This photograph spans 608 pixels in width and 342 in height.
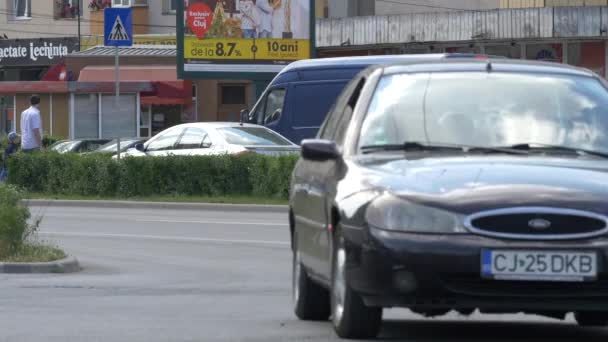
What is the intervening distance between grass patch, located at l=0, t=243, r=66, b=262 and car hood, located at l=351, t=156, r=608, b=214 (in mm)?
7429

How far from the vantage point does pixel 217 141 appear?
94.1 ft

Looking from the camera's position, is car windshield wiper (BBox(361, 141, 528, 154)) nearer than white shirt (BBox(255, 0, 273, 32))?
Yes

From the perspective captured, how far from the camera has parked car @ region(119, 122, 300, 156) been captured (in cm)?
2808

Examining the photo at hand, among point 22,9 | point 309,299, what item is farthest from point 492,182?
point 22,9

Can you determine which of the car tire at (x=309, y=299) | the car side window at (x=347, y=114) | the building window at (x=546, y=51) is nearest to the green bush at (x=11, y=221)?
the car tire at (x=309, y=299)

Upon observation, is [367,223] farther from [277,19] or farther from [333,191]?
[277,19]

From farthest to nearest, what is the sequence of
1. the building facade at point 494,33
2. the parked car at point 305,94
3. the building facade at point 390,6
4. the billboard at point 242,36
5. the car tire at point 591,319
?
the building facade at point 390,6 → the building facade at point 494,33 → the billboard at point 242,36 → the parked car at point 305,94 → the car tire at point 591,319

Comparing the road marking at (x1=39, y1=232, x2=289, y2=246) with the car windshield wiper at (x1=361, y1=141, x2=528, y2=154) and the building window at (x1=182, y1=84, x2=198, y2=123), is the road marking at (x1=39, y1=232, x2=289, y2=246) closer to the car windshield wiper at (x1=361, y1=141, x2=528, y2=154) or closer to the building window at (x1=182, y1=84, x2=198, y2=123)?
the car windshield wiper at (x1=361, y1=141, x2=528, y2=154)

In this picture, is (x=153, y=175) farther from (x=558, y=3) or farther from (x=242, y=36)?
(x=558, y=3)

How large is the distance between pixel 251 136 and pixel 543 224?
70.5 feet

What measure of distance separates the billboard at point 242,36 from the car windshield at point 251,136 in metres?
11.2

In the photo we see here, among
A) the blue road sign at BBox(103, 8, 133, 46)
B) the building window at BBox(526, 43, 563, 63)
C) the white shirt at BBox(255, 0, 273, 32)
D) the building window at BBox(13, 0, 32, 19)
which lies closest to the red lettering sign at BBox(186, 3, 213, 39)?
the white shirt at BBox(255, 0, 273, 32)

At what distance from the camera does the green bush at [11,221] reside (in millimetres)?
15047

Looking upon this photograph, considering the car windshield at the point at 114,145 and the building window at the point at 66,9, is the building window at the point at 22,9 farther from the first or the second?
the car windshield at the point at 114,145
